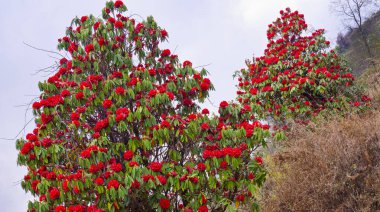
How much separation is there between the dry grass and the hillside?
12790 mm

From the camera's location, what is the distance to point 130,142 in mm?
4816

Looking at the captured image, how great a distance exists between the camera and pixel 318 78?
11.1 meters

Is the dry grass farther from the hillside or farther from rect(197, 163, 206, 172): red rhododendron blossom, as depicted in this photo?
the hillside

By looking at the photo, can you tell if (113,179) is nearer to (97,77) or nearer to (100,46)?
(97,77)

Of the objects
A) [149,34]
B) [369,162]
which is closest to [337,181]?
[369,162]

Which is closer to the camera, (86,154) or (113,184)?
(113,184)

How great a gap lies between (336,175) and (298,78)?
199 inches

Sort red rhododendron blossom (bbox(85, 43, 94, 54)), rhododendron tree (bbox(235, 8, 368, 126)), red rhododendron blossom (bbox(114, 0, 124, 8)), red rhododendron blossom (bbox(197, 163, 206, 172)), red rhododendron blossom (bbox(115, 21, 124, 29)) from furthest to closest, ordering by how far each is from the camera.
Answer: rhododendron tree (bbox(235, 8, 368, 126)), red rhododendron blossom (bbox(114, 0, 124, 8)), red rhododendron blossom (bbox(115, 21, 124, 29)), red rhododendron blossom (bbox(85, 43, 94, 54)), red rhododendron blossom (bbox(197, 163, 206, 172))

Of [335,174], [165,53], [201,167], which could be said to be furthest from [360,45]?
[201,167]

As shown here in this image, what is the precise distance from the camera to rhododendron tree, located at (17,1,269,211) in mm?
4445

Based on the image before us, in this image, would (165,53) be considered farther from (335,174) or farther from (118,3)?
(335,174)

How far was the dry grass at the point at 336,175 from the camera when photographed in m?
6.00

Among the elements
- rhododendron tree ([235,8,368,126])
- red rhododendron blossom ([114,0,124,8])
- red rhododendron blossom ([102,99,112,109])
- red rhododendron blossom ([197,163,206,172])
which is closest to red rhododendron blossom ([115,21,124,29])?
red rhododendron blossom ([114,0,124,8])

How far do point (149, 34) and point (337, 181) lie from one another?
4312mm
